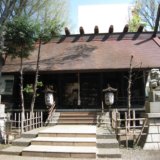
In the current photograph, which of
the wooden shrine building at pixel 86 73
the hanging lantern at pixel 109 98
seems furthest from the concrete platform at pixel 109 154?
the wooden shrine building at pixel 86 73

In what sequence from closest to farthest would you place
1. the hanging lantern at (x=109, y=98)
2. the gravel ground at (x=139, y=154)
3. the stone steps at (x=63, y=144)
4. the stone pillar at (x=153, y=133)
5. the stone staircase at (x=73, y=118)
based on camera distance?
the gravel ground at (x=139, y=154)
the stone steps at (x=63, y=144)
the stone pillar at (x=153, y=133)
the stone staircase at (x=73, y=118)
the hanging lantern at (x=109, y=98)

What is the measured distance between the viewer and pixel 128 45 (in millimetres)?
20812

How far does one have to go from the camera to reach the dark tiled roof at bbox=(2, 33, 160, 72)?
18.6m

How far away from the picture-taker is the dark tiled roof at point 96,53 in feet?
60.9

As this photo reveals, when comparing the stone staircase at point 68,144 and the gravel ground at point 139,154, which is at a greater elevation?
the stone staircase at point 68,144

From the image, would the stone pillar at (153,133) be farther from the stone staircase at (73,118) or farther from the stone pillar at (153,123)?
the stone staircase at (73,118)

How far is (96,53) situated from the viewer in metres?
20.1

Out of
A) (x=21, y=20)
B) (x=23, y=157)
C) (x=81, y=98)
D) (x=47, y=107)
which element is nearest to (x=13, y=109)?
(x=47, y=107)

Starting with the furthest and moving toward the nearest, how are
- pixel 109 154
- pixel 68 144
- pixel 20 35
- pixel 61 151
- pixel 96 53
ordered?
pixel 96 53
pixel 20 35
pixel 68 144
pixel 61 151
pixel 109 154

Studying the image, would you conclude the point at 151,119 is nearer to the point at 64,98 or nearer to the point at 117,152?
the point at 117,152

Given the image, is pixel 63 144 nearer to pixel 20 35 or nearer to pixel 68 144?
pixel 68 144

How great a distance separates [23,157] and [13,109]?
27.8 feet

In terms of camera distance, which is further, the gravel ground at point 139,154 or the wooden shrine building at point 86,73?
the wooden shrine building at point 86,73

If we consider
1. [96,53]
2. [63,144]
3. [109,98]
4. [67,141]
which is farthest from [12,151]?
[96,53]
